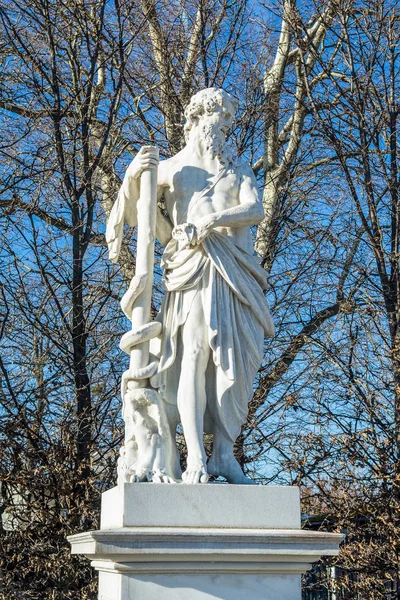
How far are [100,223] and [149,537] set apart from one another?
730cm

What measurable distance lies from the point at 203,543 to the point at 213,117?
247cm

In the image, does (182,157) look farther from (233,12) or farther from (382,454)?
(233,12)

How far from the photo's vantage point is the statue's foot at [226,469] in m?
4.73

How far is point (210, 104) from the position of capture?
5.18 metres

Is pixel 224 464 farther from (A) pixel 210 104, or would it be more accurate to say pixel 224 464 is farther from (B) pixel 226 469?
(A) pixel 210 104

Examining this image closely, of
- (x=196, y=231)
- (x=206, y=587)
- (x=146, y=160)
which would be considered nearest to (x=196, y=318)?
(x=196, y=231)

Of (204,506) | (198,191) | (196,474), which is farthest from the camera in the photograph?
(198,191)

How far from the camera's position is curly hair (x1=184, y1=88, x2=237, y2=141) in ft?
17.0

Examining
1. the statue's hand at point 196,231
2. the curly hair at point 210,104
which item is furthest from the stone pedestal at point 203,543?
the curly hair at point 210,104

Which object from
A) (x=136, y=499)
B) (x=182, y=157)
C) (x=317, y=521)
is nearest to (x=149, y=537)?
(x=136, y=499)

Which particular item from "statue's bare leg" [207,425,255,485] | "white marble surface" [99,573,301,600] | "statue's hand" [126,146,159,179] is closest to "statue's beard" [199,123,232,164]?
"statue's hand" [126,146,159,179]

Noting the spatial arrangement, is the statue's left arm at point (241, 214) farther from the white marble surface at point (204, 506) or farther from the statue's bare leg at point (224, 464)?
the white marble surface at point (204, 506)

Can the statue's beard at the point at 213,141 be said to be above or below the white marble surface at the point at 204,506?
above

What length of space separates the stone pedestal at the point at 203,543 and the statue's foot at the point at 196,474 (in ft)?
0.36
